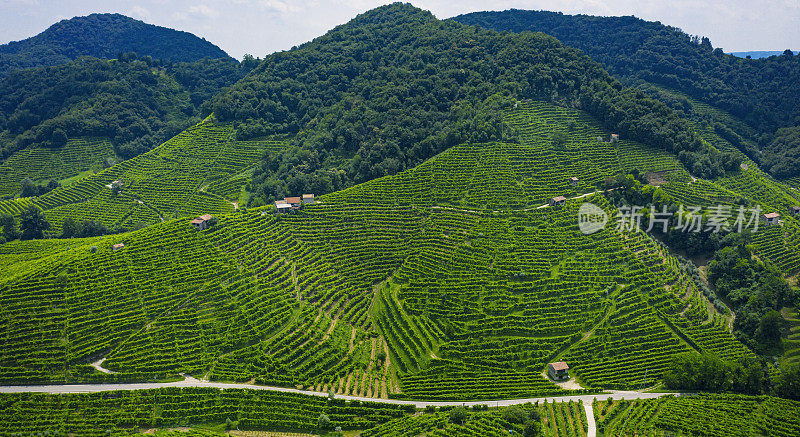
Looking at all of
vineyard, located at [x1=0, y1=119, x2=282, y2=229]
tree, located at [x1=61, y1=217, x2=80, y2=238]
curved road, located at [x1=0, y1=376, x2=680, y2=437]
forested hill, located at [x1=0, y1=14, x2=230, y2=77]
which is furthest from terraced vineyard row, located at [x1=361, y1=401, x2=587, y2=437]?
forested hill, located at [x1=0, y1=14, x2=230, y2=77]

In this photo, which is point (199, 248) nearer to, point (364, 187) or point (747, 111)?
point (364, 187)

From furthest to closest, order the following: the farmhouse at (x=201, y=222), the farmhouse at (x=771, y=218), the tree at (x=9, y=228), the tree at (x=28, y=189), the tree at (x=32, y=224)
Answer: the tree at (x=28, y=189)
the tree at (x=32, y=224)
the tree at (x=9, y=228)
the farmhouse at (x=771, y=218)
the farmhouse at (x=201, y=222)

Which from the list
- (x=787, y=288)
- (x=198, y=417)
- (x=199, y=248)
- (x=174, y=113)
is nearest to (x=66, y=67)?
(x=174, y=113)

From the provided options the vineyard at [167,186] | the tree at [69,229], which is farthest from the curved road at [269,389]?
the vineyard at [167,186]

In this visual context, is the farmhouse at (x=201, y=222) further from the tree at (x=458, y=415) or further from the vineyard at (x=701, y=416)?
the vineyard at (x=701, y=416)

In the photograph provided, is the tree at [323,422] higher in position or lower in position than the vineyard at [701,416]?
higher

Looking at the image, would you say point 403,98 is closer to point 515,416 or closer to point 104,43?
point 515,416

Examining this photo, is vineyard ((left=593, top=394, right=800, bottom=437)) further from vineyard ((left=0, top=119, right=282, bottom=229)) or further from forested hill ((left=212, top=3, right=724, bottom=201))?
vineyard ((left=0, top=119, right=282, bottom=229))

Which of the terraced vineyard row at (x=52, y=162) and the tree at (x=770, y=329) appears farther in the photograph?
the terraced vineyard row at (x=52, y=162)
